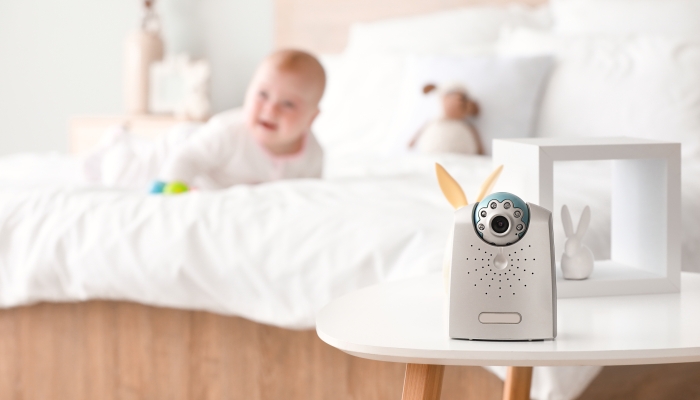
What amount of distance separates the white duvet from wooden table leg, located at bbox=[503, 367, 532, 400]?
0.10 feet

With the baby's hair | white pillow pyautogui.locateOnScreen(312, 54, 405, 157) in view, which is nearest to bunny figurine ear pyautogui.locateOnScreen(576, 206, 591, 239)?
the baby's hair

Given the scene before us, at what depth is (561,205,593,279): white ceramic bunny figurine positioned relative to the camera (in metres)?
0.85

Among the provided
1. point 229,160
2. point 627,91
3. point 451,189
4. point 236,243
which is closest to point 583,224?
point 451,189

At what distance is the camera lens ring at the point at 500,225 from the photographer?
678 millimetres

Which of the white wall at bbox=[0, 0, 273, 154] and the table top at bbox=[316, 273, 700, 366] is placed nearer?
the table top at bbox=[316, 273, 700, 366]

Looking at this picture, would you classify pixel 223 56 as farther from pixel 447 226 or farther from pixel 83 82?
pixel 447 226

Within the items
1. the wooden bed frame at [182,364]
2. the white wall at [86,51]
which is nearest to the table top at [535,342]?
the wooden bed frame at [182,364]

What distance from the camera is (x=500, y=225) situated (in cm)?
68

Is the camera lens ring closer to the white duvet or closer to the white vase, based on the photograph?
the white duvet

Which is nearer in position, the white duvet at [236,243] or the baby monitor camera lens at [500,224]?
the baby monitor camera lens at [500,224]

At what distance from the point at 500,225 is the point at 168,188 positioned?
1.01 m

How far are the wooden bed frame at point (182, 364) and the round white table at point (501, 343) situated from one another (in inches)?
15.4

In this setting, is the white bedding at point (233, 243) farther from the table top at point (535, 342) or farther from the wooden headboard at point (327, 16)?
the wooden headboard at point (327, 16)

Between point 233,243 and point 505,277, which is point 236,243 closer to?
point 233,243
